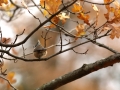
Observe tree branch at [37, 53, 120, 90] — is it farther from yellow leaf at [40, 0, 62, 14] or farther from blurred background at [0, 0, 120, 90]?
blurred background at [0, 0, 120, 90]

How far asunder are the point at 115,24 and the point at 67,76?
0.56ft

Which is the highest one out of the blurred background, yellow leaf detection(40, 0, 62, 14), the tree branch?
yellow leaf detection(40, 0, 62, 14)

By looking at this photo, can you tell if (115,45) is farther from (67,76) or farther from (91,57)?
(67,76)

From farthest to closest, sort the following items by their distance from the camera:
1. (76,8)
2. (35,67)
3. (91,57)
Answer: (35,67), (91,57), (76,8)

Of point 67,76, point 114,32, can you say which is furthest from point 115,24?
point 67,76

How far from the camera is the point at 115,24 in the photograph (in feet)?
1.92

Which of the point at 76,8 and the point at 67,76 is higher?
the point at 76,8

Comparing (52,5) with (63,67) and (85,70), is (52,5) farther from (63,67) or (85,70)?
(63,67)

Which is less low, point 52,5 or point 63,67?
point 52,5

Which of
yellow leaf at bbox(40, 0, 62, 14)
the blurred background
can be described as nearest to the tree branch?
yellow leaf at bbox(40, 0, 62, 14)

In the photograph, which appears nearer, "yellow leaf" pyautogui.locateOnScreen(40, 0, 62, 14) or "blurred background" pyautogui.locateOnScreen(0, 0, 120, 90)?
"yellow leaf" pyautogui.locateOnScreen(40, 0, 62, 14)

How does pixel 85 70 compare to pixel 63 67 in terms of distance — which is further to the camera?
pixel 63 67

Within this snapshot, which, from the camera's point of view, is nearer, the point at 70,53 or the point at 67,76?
the point at 67,76

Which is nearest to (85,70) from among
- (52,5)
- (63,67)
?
(52,5)
